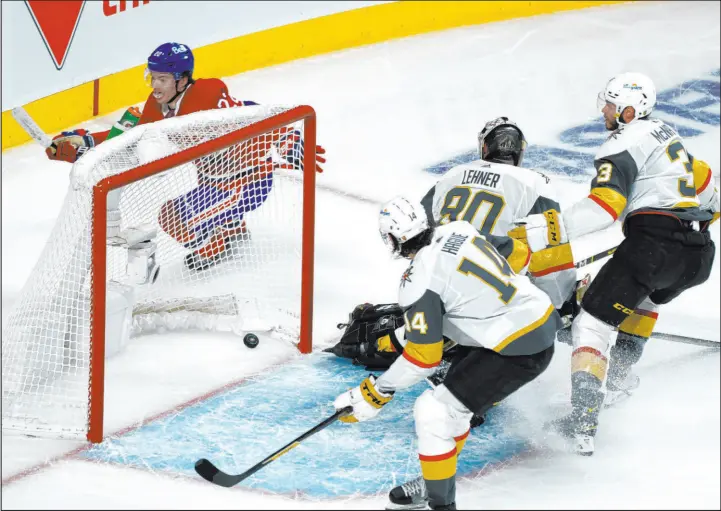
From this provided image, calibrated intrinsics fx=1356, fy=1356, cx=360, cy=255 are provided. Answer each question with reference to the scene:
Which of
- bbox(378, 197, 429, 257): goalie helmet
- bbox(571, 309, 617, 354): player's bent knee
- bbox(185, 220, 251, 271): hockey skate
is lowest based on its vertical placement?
bbox(571, 309, 617, 354): player's bent knee

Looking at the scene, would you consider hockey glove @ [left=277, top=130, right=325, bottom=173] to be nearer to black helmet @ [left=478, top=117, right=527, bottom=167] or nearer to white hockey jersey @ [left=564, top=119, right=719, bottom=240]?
black helmet @ [left=478, top=117, right=527, bottom=167]

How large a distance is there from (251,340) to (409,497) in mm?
1126

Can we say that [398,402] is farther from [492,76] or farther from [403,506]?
[492,76]

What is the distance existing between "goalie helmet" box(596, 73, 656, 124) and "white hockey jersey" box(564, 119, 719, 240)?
4 centimetres

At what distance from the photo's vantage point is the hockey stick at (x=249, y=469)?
3521 mm

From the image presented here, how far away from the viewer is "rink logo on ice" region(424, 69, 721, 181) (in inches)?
243

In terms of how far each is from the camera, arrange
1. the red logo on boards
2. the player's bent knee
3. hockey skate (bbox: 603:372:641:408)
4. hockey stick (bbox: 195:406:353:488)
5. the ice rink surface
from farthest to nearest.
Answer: the red logo on boards, hockey skate (bbox: 603:372:641:408), the player's bent knee, the ice rink surface, hockey stick (bbox: 195:406:353:488)

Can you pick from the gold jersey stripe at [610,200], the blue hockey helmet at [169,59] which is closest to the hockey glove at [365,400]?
the gold jersey stripe at [610,200]

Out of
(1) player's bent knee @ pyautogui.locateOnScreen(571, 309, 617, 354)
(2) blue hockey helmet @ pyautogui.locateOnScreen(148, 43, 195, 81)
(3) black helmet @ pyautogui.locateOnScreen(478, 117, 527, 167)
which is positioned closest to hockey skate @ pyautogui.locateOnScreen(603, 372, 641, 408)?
(1) player's bent knee @ pyautogui.locateOnScreen(571, 309, 617, 354)

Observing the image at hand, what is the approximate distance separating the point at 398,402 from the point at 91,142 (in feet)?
4.42

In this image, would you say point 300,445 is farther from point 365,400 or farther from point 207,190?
point 207,190

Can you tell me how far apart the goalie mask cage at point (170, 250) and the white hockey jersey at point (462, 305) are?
910mm

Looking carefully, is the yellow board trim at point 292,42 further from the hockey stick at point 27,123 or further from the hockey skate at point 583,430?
the hockey skate at point 583,430

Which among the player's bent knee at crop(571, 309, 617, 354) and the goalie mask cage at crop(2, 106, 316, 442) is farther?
the player's bent knee at crop(571, 309, 617, 354)
